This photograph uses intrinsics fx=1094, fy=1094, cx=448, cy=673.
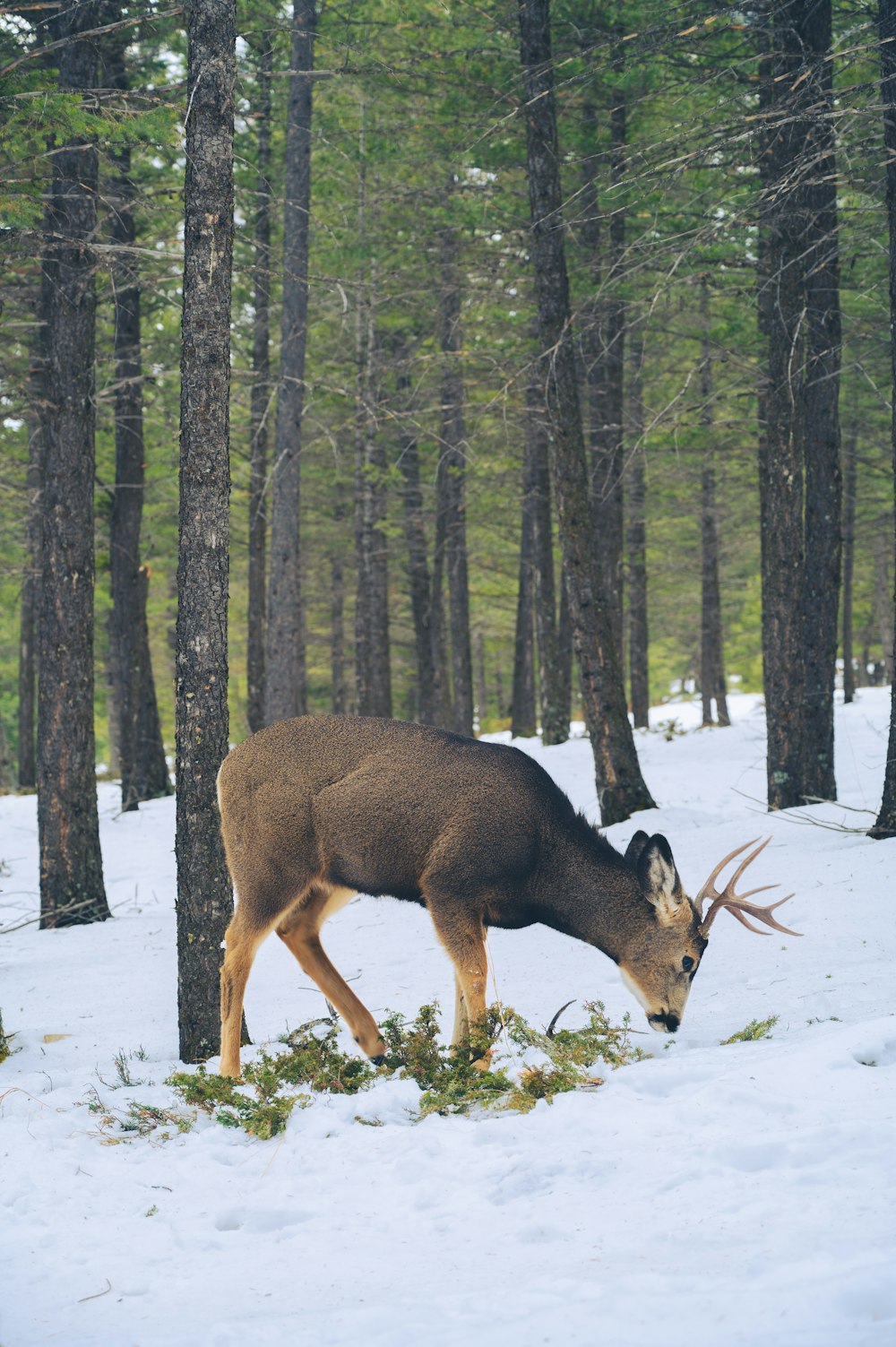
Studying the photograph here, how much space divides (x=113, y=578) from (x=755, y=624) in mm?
32834

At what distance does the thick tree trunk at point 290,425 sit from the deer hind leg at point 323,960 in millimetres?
8395

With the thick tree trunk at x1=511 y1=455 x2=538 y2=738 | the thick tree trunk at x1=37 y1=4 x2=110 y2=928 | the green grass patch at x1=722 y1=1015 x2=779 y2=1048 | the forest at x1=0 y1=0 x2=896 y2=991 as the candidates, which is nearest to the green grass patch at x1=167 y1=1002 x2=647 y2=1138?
the green grass patch at x1=722 y1=1015 x2=779 y2=1048

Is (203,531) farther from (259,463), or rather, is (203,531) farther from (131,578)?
(259,463)

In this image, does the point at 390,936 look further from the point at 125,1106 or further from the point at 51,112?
the point at 51,112

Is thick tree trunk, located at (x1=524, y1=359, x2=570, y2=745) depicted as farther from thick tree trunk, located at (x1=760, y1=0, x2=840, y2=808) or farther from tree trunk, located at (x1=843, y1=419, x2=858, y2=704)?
tree trunk, located at (x1=843, y1=419, x2=858, y2=704)

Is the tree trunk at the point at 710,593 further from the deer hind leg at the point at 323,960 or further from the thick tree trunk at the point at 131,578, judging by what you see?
the deer hind leg at the point at 323,960

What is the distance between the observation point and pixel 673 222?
14.1m

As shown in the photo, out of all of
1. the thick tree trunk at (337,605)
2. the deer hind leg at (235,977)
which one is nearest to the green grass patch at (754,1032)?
the deer hind leg at (235,977)

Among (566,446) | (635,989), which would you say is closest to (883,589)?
(566,446)

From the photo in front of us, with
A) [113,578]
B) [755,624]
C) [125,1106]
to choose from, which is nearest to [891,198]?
[125,1106]

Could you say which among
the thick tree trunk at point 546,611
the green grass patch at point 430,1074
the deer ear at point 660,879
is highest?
the thick tree trunk at point 546,611

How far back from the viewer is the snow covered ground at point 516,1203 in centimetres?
331

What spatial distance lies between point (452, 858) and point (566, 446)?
24.8ft

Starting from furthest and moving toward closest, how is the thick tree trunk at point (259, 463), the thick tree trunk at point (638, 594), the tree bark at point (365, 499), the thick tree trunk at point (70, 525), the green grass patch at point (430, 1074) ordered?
the thick tree trunk at point (638, 594) → the tree bark at point (365, 499) → the thick tree trunk at point (259, 463) → the thick tree trunk at point (70, 525) → the green grass patch at point (430, 1074)
